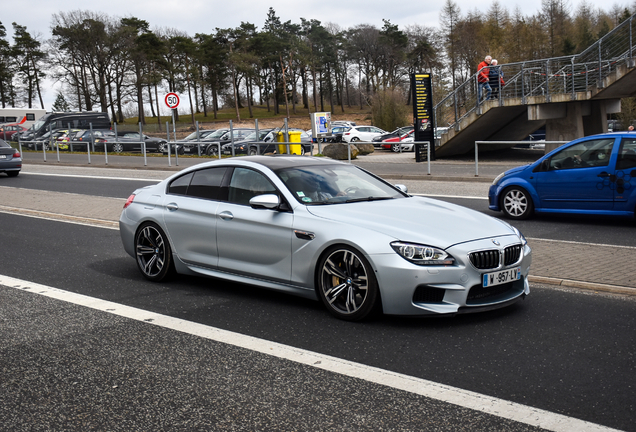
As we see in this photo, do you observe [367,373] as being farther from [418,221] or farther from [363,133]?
[363,133]

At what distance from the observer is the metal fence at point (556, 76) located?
25391 mm

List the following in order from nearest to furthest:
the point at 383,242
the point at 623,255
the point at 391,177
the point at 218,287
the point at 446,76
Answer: the point at 383,242 < the point at 218,287 < the point at 623,255 < the point at 391,177 < the point at 446,76

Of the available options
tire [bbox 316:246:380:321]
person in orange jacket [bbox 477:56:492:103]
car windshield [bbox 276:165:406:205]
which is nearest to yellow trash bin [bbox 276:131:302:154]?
person in orange jacket [bbox 477:56:492:103]

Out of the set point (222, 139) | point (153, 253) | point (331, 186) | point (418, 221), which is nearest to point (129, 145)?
point (222, 139)

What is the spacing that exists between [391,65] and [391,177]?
276ft

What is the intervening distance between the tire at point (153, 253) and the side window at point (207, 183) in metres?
0.58

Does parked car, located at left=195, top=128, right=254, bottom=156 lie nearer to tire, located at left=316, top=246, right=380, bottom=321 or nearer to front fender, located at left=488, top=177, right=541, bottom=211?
front fender, located at left=488, top=177, right=541, bottom=211

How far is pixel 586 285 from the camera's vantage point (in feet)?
21.2

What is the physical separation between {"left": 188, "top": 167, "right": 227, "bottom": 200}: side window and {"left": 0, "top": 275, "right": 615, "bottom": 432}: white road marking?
1371 mm

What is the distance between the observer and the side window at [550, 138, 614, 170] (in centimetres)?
1030

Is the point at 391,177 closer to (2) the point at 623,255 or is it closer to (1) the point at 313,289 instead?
(2) the point at 623,255

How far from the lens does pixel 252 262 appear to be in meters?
6.11

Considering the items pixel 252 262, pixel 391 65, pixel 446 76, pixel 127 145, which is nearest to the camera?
pixel 252 262

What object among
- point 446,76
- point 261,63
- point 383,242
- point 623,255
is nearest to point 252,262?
point 383,242
